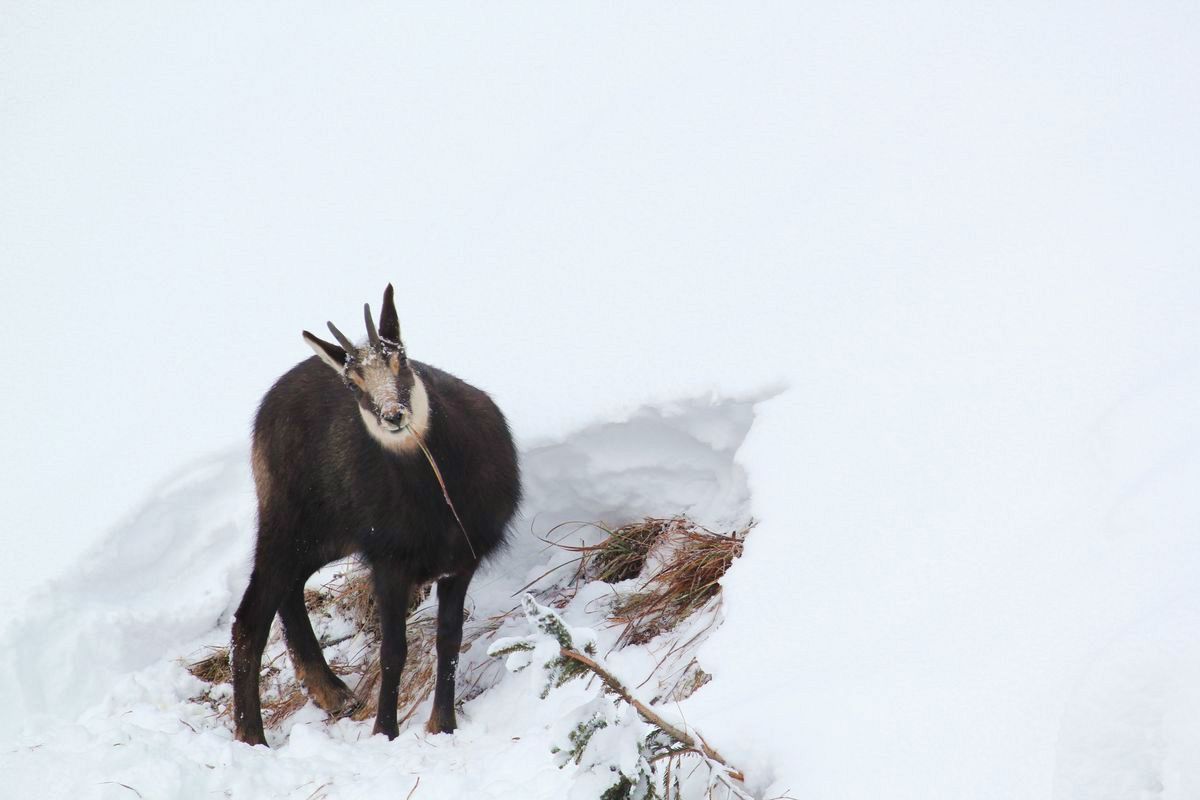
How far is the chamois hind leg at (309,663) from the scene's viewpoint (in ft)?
15.7

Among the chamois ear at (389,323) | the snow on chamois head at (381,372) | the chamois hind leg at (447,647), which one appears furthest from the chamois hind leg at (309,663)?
the chamois ear at (389,323)

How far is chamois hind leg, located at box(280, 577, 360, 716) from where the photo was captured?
4777 millimetres

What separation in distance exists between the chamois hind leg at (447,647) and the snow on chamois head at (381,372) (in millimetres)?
792

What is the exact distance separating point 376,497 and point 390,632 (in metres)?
0.58

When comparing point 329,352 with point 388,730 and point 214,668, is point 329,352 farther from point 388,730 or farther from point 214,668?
point 214,668

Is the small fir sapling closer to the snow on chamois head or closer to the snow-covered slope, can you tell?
the snow-covered slope

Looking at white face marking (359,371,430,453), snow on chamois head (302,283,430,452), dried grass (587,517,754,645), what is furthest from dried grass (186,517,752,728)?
snow on chamois head (302,283,430,452)

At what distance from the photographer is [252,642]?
462cm

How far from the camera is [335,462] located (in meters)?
4.54

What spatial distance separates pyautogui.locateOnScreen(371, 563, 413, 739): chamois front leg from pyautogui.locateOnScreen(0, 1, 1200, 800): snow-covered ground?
0.15 m

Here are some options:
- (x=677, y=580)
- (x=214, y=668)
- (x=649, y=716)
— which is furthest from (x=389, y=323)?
(x=214, y=668)

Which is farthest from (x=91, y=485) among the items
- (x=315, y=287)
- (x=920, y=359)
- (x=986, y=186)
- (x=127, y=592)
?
(x=986, y=186)

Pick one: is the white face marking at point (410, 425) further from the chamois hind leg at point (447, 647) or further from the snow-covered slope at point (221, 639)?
the snow-covered slope at point (221, 639)

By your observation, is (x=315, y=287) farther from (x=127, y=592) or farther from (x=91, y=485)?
(x=127, y=592)
